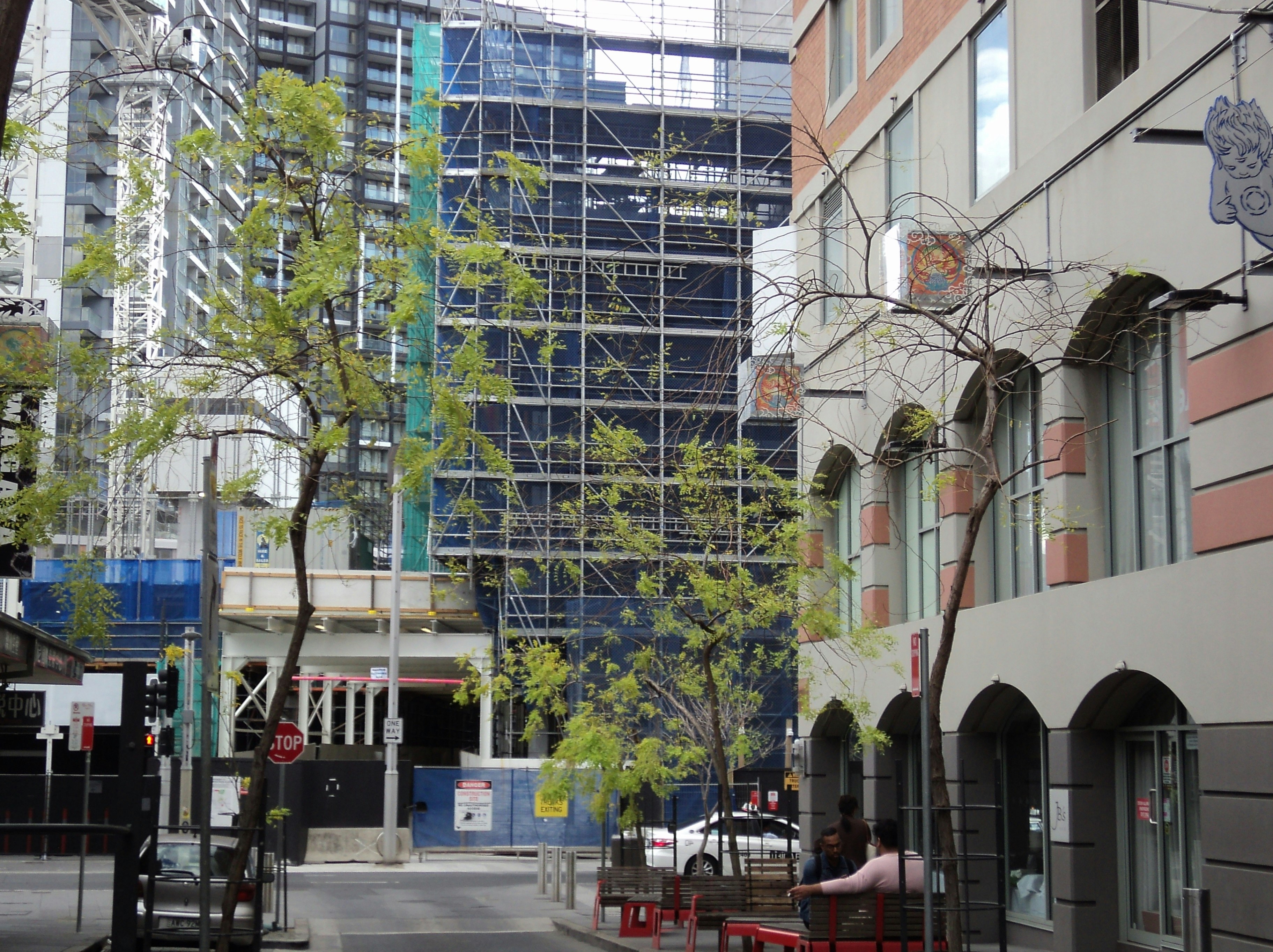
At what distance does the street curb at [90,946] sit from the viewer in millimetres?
11742

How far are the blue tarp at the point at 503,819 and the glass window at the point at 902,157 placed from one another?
2568 centimetres

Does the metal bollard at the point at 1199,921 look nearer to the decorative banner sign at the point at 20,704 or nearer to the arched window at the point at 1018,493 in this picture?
the arched window at the point at 1018,493

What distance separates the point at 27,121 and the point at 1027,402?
11268 millimetres

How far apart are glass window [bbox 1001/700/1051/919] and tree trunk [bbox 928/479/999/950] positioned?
6.69 m

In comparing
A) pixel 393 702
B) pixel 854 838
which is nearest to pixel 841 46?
pixel 854 838

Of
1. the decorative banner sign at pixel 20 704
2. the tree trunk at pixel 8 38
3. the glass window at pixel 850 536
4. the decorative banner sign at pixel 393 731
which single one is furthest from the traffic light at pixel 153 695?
the decorative banner sign at pixel 393 731

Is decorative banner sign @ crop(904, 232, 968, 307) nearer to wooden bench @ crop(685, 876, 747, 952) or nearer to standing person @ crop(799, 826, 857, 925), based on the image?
standing person @ crop(799, 826, 857, 925)

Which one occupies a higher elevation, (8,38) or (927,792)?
(8,38)

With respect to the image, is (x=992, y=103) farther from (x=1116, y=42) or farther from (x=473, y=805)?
(x=473, y=805)

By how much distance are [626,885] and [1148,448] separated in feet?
32.4

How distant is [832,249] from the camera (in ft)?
82.7

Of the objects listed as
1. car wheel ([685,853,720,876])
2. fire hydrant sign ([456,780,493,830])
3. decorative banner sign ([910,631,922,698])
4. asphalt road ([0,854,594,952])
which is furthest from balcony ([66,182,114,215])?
decorative banner sign ([910,631,922,698])

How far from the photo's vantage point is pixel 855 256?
2300 cm

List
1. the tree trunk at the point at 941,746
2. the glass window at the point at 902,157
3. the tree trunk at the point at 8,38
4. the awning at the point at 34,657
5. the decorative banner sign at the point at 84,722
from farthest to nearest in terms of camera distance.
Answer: the decorative banner sign at the point at 84,722, the glass window at the point at 902,157, the awning at the point at 34,657, the tree trunk at the point at 941,746, the tree trunk at the point at 8,38
